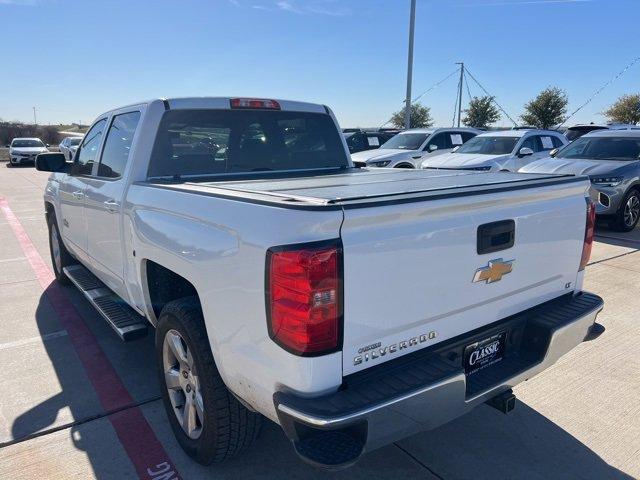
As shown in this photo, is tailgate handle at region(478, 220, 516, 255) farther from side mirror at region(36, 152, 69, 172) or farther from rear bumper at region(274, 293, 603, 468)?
side mirror at region(36, 152, 69, 172)

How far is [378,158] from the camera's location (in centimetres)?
1351

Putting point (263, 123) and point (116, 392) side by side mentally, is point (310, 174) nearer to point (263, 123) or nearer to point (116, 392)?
point (263, 123)

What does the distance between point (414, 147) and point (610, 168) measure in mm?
6106

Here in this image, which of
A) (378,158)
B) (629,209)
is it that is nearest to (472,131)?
(378,158)

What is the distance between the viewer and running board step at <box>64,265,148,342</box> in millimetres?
3361

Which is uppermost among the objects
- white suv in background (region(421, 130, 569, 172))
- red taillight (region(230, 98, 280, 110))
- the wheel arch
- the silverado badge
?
red taillight (region(230, 98, 280, 110))

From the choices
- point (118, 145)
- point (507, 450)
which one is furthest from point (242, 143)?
point (507, 450)

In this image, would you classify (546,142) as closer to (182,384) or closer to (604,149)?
(604,149)

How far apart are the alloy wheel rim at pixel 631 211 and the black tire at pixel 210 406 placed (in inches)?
347

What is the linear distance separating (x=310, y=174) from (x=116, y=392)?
2.15 m

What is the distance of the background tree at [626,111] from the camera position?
127 ft

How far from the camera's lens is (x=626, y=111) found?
1601 inches

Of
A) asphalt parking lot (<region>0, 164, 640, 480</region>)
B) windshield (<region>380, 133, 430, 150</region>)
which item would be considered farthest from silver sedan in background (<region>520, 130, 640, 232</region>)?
asphalt parking lot (<region>0, 164, 640, 480</region>)

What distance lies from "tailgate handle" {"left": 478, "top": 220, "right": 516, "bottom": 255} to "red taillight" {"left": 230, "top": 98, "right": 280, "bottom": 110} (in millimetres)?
2228
